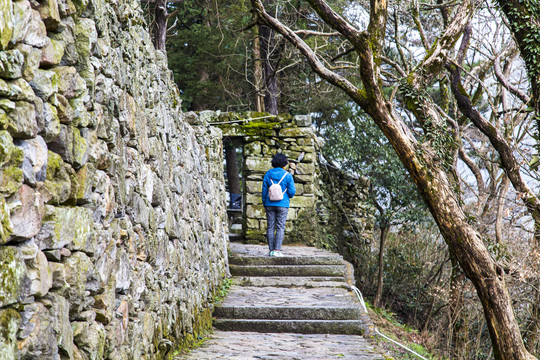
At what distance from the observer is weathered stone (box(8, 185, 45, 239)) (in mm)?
1736

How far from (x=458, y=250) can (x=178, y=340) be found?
10.3ft

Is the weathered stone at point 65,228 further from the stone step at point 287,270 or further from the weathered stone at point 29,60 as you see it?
the stone step at point 287,270

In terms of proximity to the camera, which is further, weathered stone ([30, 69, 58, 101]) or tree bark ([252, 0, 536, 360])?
tree bark ([252, 0, 536, 360])

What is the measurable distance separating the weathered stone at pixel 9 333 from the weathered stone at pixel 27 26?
88 centimetres

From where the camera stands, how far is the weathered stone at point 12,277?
1635mm

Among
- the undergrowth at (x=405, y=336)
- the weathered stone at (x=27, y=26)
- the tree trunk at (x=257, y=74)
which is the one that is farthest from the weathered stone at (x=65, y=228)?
the tree trunk at (x=257, y=74)

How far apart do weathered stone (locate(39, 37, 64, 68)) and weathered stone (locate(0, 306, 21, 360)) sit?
948mm

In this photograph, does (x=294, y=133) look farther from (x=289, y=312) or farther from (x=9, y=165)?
(x=9, y=165)

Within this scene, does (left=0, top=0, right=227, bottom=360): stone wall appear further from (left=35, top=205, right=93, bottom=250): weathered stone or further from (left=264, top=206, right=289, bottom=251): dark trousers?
(left=264, top=206, right=289, bottom=251): dark trousers

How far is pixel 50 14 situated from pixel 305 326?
16.0 feet

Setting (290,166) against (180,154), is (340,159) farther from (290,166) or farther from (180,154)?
(180,154)

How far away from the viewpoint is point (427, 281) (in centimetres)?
1248

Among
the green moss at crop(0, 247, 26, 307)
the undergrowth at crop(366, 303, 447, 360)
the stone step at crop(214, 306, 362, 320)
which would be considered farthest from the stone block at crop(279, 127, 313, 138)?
the green moss at crop(0, 247, 26, 307)

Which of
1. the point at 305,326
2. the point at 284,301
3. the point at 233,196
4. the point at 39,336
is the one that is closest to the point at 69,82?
the point at 39,336
